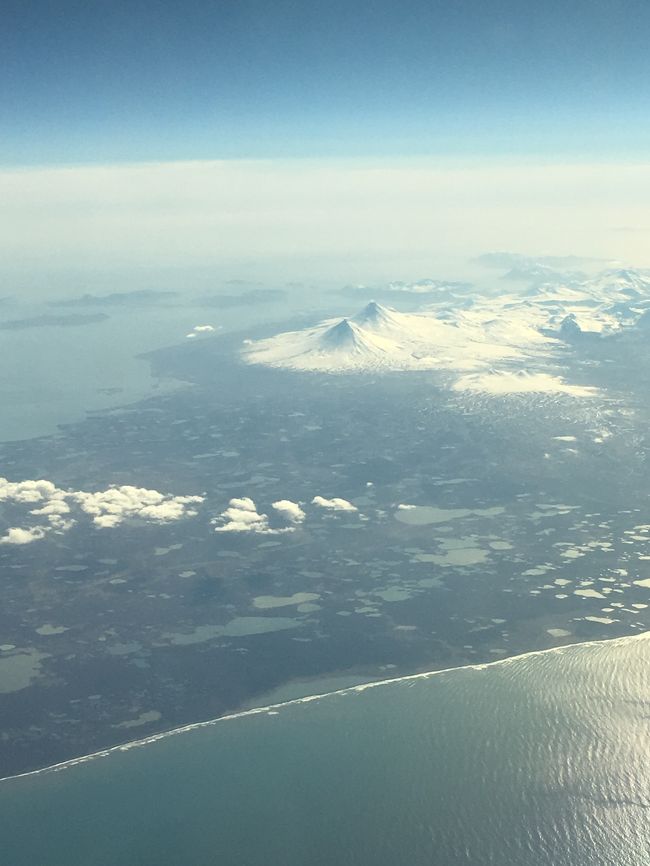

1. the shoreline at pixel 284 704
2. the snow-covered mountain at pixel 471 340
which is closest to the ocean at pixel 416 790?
the shoreline at pixel 284 704

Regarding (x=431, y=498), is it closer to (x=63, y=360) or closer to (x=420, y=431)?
(x=420, y=431)

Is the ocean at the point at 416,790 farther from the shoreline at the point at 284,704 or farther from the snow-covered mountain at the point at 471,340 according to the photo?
the snow-covered mountain at the point at 471,340

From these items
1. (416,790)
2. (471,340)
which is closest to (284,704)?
(416,790)

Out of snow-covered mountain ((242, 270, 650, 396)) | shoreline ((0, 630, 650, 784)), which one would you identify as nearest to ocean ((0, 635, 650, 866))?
shoreline ((0, 630, 650, 784))

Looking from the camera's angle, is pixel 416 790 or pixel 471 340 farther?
pixel 471 340

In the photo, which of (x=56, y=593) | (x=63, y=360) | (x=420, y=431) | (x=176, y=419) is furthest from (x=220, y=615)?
(x=63, y=360)

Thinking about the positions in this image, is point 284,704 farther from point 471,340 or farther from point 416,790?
point 471,340

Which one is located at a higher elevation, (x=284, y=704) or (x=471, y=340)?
(x=471, y=340)

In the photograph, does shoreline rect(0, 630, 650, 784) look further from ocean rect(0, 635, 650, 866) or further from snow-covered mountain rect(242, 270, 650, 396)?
snow-covered mountain rect(242, 270, 650, 396)
